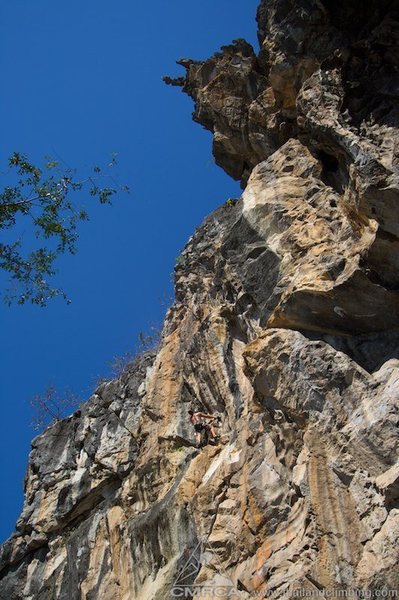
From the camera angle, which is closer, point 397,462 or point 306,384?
point 397,462

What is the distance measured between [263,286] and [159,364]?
7194mm

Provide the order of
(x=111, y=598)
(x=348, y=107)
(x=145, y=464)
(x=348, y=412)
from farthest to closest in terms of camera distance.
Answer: (x=145, y=464), (x=111, y=598), (x=348, y=107), (x=348, y=412)

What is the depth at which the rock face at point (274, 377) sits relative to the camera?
9602 mm

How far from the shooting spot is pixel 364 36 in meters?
14.3

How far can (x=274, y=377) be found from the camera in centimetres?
1150

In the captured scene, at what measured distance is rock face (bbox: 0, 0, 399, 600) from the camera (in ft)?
31.5

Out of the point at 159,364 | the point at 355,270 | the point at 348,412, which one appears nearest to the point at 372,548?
the point at 348,412

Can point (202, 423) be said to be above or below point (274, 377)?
above

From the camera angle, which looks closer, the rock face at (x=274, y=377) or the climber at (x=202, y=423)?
the rock face at (x=274, y=377)

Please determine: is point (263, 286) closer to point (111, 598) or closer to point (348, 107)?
point (348, 107)

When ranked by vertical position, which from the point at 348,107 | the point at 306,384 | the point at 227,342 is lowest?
the point at 306,384

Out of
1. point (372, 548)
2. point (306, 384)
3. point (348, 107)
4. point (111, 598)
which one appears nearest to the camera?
point (372, 548)

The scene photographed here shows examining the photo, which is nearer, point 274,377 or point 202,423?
point 274,377

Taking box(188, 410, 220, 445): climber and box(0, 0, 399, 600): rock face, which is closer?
box(0, 0, 399, 600): rock face
